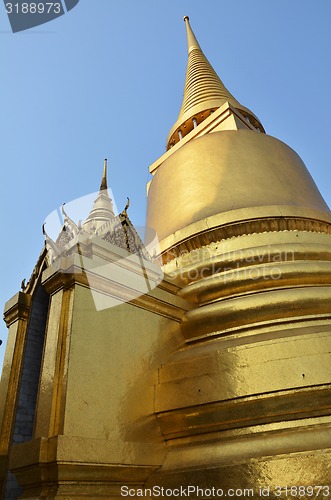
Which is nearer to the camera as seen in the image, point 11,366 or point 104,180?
point 11,366

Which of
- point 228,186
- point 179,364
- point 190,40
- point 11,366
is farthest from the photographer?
point 190,40

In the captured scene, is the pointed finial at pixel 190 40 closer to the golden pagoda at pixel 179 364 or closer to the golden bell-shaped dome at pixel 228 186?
the golden bell-shaped dome at pixel 228 186

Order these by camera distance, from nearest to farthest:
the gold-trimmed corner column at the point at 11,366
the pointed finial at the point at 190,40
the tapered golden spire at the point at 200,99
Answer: the gold-trimmed corner column at the point at 11,366, the tapered golden spire at the point at 200,99, the pointed finial at the point at 190,40

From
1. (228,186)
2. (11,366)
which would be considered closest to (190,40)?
(228,186)

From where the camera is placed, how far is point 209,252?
4.30 m

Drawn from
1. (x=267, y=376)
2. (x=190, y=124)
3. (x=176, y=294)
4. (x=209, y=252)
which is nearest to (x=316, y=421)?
(x=267, y=376)

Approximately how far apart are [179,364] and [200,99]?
22.0ft

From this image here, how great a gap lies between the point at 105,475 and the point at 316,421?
53.1 inches

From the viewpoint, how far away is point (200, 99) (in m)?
8.48

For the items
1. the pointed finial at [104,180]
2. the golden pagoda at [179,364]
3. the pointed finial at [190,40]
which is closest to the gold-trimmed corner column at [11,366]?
the golden pagoda at [179,364]

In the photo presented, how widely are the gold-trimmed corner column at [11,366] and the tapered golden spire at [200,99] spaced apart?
5572mm

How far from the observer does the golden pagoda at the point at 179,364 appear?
241 cm

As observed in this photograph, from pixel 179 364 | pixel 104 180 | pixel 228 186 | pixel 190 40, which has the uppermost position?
pixel 190 40

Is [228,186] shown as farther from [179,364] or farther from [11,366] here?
[11,366]
